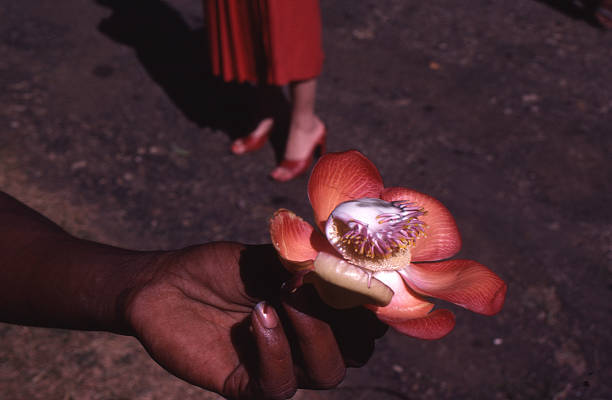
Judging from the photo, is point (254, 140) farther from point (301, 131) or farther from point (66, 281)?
point (66, 281)

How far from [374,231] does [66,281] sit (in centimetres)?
79

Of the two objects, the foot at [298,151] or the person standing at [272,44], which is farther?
the foot at [298,151]

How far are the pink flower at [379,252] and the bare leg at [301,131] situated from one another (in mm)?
1619

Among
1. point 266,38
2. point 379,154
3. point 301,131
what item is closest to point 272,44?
point 266,38

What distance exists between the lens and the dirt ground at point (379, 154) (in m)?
2.11

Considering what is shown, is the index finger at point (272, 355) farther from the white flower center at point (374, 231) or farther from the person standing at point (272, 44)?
the person standing at point (272, 44)

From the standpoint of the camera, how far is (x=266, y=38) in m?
2.36

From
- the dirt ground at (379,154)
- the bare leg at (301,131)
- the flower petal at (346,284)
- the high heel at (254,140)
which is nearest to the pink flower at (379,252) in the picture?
the flower petal at (346,284)

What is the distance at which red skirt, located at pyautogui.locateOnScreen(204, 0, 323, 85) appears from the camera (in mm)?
2307

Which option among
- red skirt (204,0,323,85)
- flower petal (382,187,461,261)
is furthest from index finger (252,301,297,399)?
red skirt (204,0,323,85)

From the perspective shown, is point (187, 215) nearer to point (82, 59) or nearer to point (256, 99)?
point (256, 99)

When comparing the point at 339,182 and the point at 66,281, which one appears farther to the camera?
the point at 66,281

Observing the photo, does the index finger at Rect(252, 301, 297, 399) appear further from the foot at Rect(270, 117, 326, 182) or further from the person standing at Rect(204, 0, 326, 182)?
the foot at Rect(270, 117, 326, 182)

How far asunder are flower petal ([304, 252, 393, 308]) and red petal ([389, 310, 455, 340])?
0.08m
